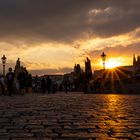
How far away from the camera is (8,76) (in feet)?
93.2

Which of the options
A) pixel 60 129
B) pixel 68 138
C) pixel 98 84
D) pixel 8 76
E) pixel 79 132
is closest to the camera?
pixel 68 138

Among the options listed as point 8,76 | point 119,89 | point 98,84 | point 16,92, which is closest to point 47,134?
point 8,76

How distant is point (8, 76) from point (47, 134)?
21487 mm

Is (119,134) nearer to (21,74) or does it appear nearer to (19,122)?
(19,122)

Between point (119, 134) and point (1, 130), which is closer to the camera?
point (119, 134)

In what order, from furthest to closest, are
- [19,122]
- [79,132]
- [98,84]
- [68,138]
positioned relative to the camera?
[98,84] < [19,122] < [79,132] < [68,138]

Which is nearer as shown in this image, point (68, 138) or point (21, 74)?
point (68, 138)

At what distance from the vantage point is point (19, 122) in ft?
30.4

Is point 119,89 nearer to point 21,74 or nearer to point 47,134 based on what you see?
point 21,74

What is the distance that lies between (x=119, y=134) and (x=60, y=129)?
127 cm

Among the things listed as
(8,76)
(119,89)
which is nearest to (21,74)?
(8,76)

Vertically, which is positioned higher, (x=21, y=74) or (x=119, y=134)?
(x=21, y=74)

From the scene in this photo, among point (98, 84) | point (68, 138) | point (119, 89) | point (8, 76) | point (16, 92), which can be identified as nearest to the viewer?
point (68, 138)

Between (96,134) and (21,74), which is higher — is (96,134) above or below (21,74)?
below
